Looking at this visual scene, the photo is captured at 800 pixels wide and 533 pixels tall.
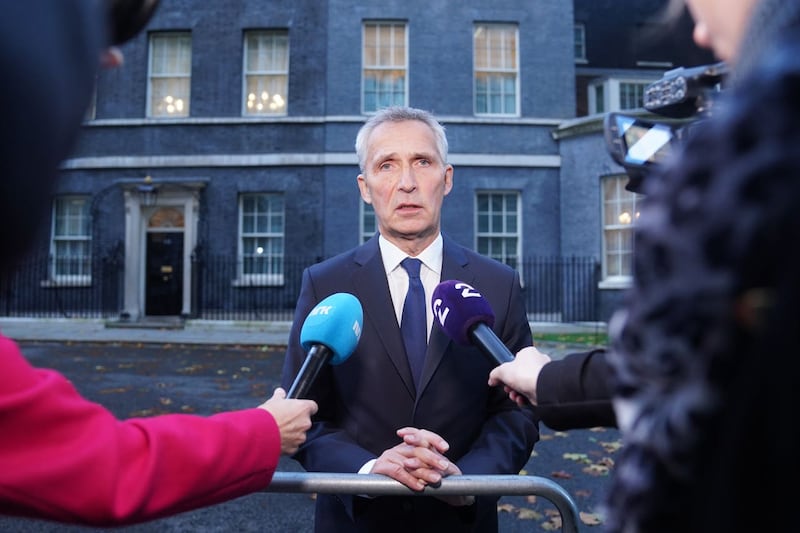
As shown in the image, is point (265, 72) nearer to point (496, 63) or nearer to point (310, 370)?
point (496, 63)

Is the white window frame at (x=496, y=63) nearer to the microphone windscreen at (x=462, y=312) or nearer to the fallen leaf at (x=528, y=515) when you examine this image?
the fallen leaf at (x=528, y=515)

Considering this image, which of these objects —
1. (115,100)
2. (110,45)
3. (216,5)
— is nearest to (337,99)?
(216,5)

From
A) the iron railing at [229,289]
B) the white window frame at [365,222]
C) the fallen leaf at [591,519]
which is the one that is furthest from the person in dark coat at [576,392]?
the white window frame at [365,222]

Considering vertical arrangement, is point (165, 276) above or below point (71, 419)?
above

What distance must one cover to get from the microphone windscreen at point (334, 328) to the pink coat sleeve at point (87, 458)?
1.88 ft

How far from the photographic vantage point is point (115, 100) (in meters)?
16.9

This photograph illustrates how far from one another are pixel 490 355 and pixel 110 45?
116cm

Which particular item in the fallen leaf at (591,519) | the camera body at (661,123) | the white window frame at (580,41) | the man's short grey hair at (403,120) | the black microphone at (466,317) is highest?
the white window frame at (580,41)

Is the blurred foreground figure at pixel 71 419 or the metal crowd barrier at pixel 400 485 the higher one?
the blurred foreground figure at pixel 71 419

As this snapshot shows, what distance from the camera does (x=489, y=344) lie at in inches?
66.2

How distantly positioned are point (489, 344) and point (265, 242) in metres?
15.2

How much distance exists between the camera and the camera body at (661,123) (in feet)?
4.35

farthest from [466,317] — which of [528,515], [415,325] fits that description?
[528,515]

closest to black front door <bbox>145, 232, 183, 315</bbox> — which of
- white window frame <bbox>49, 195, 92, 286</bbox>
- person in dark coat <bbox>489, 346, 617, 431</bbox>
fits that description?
white window frame <bbox>49, 195, 92, 286</bbox>
